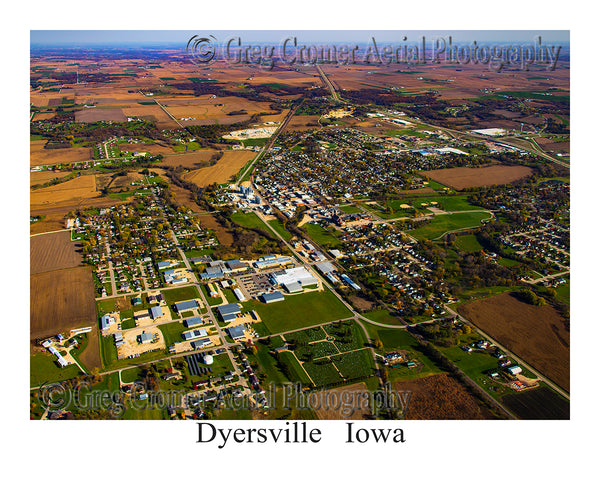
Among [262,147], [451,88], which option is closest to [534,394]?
[262,147]

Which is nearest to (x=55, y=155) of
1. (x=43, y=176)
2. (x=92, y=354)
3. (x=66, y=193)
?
(x=43, y=176)

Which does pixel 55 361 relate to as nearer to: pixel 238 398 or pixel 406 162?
pixel 238 398

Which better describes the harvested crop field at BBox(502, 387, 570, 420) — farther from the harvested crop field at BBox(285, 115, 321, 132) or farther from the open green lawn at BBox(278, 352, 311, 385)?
the harvested crop field at BBox(285, 115, 321, 132)

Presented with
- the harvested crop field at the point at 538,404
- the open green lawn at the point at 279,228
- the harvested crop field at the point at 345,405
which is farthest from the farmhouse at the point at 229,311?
the harvested crop field at the point at 538,404

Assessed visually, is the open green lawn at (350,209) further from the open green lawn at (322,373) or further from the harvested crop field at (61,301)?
the harvested crop field at (61,301)

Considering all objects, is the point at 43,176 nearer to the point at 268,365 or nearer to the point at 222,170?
the point at 222,170
